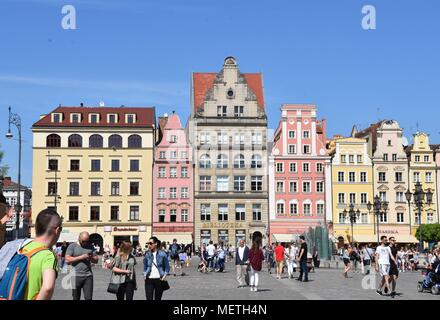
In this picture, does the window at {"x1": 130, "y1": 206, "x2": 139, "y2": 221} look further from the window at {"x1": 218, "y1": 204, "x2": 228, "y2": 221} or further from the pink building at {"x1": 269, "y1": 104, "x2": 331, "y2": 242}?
the pink building at {"x1": 269, "y1": 104, "x2": 331, "y2": 242}

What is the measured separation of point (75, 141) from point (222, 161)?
52.1 ft

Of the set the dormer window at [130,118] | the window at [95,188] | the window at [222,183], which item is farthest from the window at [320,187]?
the window at [95,188]

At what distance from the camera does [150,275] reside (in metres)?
13.2

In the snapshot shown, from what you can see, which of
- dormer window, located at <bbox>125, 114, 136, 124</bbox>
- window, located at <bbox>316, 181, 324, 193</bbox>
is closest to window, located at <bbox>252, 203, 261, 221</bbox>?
window, located at <bbox>316, 181, 324, 193</bbox>

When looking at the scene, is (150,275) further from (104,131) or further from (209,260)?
(104,131)

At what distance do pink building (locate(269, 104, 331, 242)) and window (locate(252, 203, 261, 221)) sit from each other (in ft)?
4.41

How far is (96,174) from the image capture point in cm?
7262

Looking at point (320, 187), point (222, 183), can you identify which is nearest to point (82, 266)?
point (222, 183)

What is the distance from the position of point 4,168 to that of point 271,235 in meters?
27.5

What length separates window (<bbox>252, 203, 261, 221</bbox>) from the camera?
7212 centimetres

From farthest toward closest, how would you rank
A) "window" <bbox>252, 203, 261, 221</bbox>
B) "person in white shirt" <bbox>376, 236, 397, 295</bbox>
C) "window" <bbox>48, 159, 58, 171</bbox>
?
"window" <bbox>48, 159, 58, 171</bbox> < "window" <bbox>252, 203, 261, 221</bbox> < "person in white shirt" <bbox>376, 236, 397, 295</bbox>

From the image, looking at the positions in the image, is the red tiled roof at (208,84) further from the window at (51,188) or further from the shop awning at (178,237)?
the window at (51,188)

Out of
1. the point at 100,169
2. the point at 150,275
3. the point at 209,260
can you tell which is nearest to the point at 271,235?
the point at 100,169
